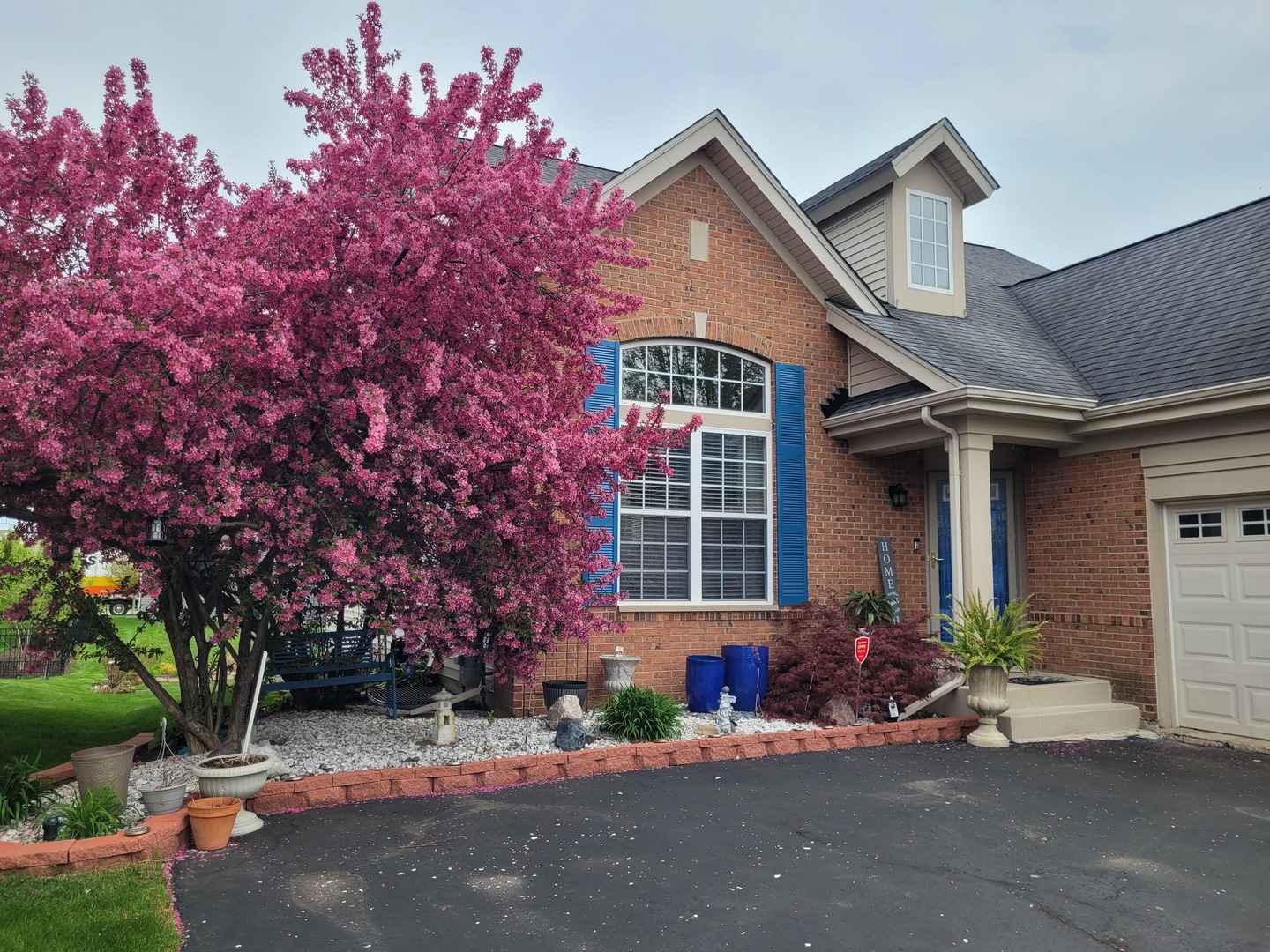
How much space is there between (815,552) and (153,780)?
6975 mm

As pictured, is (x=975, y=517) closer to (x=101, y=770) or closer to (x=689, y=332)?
(x=689, y=332)

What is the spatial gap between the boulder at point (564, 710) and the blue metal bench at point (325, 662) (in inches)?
64.2

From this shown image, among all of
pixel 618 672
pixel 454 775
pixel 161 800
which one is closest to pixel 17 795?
pixel 161 800

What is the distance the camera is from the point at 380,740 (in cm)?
770

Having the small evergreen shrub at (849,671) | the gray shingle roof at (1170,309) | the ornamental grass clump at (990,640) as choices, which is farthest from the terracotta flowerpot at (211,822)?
the gray shingle roof at (1170,309)

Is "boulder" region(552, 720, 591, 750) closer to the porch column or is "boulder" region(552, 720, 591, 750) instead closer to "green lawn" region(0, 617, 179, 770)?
"green lawn" region(0, 617, 179, 770)

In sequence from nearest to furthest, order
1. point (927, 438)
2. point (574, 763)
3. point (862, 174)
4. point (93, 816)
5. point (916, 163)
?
1. point (93, 816)
2. point (574, 763)
3. point (927, 438)
4. point (916, 163)
5. point (862, 174)

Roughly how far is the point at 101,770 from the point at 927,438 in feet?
26.2

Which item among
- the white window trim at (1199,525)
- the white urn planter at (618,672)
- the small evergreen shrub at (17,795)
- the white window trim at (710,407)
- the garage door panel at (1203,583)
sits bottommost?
the small evergreen shrub at (17,795)

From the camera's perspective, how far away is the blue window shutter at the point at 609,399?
9227 millimetres

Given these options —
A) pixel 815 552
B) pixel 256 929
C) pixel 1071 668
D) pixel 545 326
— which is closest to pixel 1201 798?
pixel 1071 668

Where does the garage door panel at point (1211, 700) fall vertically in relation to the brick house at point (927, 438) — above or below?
below

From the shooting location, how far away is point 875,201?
12.0 m

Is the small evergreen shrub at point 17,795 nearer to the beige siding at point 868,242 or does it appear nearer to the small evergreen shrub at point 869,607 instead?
the small evergreen shrub at point 869,607
